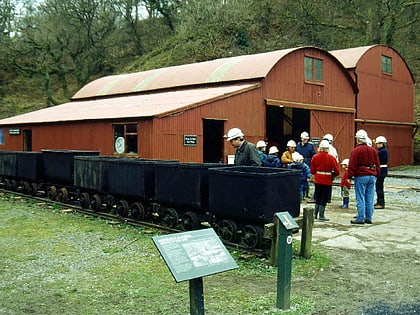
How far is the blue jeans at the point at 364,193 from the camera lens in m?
10.8

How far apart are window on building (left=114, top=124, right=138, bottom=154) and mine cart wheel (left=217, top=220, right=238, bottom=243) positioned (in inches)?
320

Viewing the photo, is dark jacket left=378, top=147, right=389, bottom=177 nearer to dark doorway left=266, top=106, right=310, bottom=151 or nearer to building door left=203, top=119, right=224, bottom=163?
building door left=203, top=119, right=224, bottom=163

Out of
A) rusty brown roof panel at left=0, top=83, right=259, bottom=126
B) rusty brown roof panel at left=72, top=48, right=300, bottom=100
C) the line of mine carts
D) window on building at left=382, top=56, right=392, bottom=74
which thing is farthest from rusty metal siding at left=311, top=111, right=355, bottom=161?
the line of mine carts

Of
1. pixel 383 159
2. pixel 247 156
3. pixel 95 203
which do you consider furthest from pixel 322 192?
pixel 95 203

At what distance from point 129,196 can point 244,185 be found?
13.8 ft

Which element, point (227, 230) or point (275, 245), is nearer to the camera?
point (275, 245)

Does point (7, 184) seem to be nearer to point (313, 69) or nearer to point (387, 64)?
point (313, 69)

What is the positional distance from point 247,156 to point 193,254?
511 centimetres

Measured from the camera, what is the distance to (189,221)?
32.2 feet

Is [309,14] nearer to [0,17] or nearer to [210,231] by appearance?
[0,17]

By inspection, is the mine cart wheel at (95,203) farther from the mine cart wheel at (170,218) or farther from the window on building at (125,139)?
the window on building at (125,139)

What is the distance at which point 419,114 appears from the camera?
110ft

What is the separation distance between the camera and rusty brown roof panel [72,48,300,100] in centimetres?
1986

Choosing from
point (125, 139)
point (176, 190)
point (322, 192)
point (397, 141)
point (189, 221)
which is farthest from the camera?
point (397, 141)
